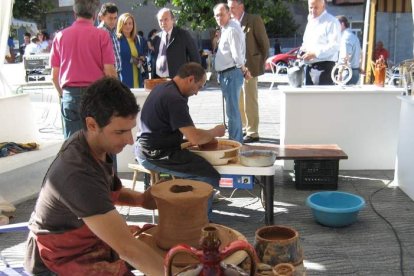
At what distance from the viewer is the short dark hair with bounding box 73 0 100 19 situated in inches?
160

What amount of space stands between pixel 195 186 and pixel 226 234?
23 cm

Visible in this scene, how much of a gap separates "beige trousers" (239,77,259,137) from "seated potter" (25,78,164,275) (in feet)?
14.7

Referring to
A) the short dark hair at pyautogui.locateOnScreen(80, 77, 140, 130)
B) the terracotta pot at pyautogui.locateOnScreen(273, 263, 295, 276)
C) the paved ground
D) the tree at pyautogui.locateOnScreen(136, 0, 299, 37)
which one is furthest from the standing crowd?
the tree at pyautogui.locateOnScreen(136, 0, 299, 37)

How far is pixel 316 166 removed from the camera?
455cm

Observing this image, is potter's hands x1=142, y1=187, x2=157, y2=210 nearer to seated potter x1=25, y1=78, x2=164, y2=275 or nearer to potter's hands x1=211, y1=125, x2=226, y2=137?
seated potter x1=25, y1=78, x2=164, y2=275

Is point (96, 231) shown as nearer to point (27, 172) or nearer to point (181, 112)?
point (181, 112)

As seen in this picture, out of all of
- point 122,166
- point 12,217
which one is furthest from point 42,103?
point 12,217

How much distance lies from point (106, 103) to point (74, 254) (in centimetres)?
60

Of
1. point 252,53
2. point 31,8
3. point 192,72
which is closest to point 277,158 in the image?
point 192,72

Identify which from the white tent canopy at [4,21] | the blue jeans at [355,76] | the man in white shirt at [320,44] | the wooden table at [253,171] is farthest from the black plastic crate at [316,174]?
the white tent canopy at [4,21]

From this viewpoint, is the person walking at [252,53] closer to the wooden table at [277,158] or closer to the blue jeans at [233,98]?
the blue jeans at [233,98]

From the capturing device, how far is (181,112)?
10.9 ft

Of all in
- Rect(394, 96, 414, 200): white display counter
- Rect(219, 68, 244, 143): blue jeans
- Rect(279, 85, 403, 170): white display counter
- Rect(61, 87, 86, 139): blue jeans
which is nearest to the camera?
Rect(61, 87, 86, 139): blue jeans

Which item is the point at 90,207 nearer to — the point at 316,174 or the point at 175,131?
the point at 175,131
